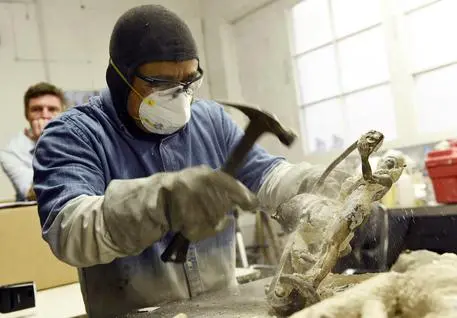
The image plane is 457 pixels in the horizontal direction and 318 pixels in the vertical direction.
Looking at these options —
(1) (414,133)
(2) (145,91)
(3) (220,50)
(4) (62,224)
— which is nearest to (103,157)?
(2) (145,91)

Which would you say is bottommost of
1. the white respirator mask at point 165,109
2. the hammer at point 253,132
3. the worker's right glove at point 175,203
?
the worker's right glove at point 175,203

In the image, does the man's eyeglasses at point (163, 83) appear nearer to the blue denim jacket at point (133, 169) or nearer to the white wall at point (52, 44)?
the blue denim jacket at point (133, 169)

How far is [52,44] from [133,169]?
8.76 feet

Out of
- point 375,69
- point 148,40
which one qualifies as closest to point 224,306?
point 148,40

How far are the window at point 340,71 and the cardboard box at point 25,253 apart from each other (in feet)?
6.11

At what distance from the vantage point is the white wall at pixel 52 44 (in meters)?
3.65

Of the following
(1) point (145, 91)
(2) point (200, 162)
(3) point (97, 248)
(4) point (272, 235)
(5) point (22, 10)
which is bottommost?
(4) point (272, 235)

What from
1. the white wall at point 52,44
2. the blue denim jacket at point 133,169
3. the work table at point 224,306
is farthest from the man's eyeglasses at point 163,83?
the white wall at point 52,44

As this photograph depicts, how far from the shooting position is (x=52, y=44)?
382 centimetres

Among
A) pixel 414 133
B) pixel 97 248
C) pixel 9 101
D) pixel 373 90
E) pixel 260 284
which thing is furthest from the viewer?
pixel 9 101

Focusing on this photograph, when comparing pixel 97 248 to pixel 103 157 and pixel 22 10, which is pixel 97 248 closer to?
pixel 103 157

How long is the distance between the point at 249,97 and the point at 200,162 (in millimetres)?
2477

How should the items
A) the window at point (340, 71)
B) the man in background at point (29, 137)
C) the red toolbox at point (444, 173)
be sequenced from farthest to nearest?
1. the window at point (340, 71)
2. the man in background at point (29, 137)
3. the red toolbox at point (444, 173)

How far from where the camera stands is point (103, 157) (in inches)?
55.7
